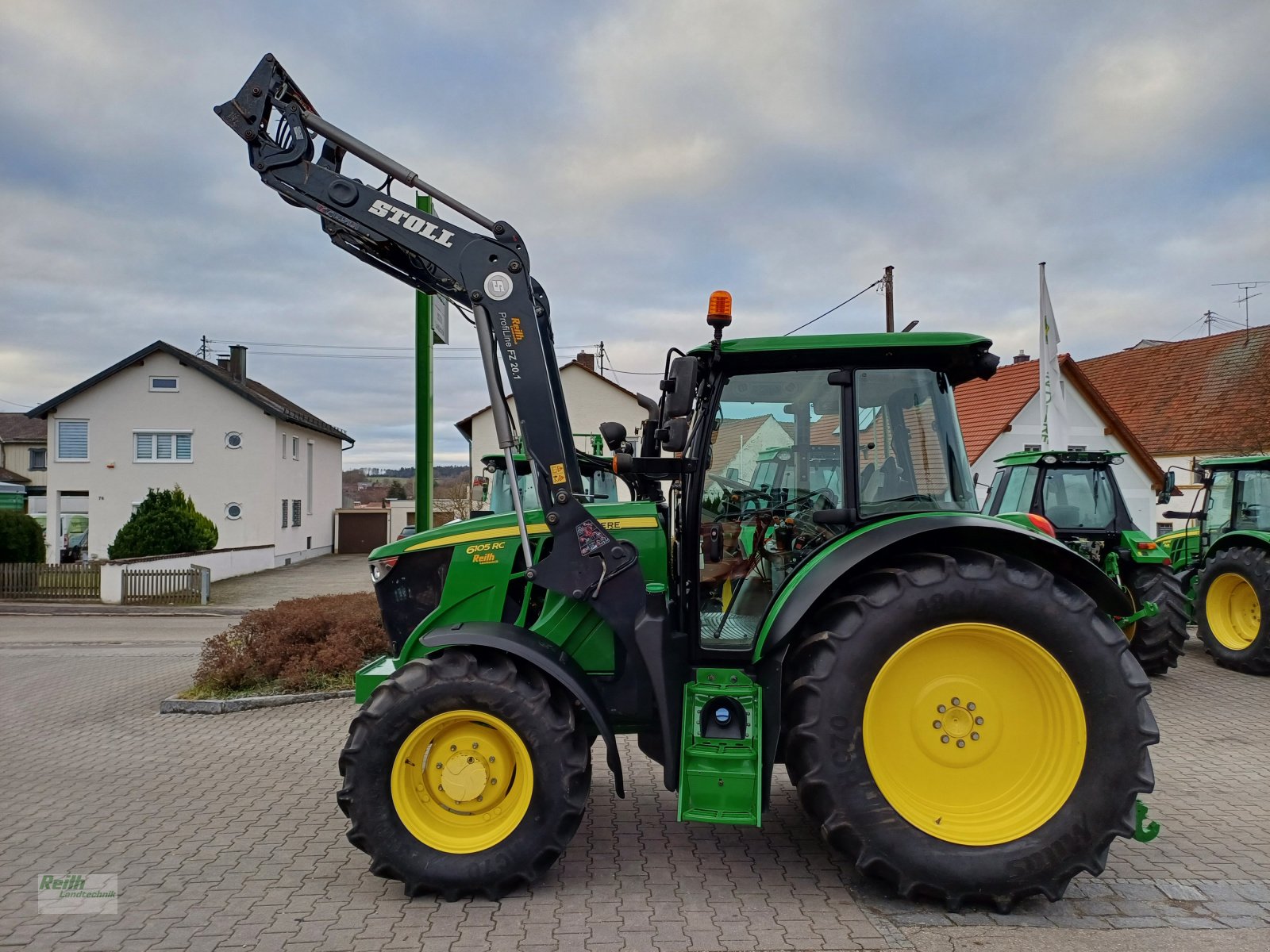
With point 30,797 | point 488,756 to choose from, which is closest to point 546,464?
point 488,756

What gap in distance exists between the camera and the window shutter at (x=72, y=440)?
2834 centimetres

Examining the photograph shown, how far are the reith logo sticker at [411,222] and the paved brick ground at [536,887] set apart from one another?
2.97 meters

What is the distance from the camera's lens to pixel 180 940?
137 inches

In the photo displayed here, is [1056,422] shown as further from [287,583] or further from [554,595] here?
[287,583]

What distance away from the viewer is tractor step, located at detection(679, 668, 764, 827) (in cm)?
373

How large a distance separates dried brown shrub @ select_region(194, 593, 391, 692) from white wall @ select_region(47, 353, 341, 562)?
2083cm

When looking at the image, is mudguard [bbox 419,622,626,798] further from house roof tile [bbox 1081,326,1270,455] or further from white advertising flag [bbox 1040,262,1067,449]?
house roof tile [bbox 1081,326,1270,455]

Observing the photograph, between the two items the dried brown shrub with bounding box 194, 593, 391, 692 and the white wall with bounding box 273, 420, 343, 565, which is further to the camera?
the white wall with bounding box 273, 420, 343, 565

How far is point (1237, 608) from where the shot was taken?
966 cm

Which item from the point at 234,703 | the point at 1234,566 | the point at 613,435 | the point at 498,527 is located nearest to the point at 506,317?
the point at 613,435

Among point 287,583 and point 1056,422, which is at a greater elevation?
point 1056,422

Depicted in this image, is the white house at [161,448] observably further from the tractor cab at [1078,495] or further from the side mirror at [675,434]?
the side mirror at [675,434]

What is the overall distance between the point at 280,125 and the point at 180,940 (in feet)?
12.0

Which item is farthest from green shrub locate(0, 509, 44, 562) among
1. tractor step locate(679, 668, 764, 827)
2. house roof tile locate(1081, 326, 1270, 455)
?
house roof tile locate(1081, 326, 1270, 455)
